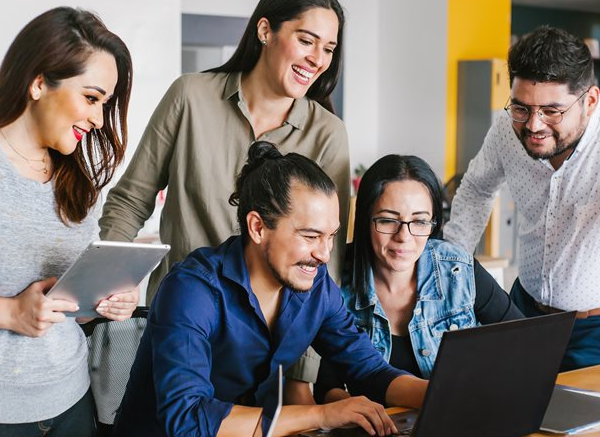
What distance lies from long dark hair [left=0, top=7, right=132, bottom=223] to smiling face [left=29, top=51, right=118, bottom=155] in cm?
1

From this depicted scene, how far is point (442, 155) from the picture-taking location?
20.9 ft

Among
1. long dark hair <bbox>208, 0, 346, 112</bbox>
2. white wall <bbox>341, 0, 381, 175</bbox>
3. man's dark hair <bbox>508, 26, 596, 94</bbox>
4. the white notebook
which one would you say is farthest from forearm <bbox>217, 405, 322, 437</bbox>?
white wall <bbox>341, 0, 381, 175</bbox>

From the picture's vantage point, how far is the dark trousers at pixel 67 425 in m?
1.57

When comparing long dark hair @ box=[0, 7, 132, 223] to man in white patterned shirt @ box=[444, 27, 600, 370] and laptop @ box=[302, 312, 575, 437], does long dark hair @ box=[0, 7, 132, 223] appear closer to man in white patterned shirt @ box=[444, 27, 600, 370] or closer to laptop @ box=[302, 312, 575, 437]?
laptop @ box=[302, 312, 575, 437]

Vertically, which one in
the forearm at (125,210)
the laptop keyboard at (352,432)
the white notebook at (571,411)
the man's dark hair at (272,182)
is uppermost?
the man's dark hair at (272,182)

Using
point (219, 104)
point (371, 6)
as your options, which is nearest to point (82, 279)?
point (219, 104)

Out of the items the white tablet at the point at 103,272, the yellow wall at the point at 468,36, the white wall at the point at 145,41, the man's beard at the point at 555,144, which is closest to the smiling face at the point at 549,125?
the man's beard at the point at 555,144

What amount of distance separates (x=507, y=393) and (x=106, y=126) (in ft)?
3.10

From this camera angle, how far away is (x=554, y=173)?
232cm

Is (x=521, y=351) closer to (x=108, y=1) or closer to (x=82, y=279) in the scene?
(x=82, y=279)

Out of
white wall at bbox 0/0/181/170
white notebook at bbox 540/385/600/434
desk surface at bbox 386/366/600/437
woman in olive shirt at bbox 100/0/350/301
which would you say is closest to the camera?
white notebook at bbox 540/385/600/434

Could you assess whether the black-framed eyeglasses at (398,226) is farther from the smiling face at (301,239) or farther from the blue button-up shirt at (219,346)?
the smiling face at (301,239)

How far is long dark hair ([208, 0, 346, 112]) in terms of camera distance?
6.69ft

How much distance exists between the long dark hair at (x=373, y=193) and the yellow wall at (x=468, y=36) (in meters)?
4.16
